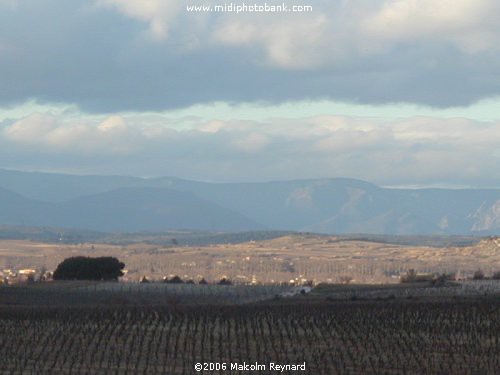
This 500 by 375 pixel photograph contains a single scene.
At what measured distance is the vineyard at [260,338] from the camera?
39812 mm

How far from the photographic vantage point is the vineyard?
131 feet

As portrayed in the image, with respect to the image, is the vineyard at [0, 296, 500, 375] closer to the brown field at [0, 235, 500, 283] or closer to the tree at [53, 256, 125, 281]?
the tree at [53, 256, 125, 281]

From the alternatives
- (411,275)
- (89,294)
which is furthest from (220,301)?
(411,275)

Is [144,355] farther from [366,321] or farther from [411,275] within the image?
[411,275]

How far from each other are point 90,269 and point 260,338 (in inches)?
2180

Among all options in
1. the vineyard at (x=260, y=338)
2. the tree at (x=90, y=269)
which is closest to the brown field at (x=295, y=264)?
the tree at (x=90, y=269)

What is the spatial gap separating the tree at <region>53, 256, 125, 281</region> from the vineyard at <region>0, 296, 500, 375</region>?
3674cm

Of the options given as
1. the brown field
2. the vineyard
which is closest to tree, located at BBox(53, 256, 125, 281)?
the vineyard

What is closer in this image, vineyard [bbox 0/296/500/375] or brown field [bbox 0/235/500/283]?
vineyard [bbox 0/296/500/375]

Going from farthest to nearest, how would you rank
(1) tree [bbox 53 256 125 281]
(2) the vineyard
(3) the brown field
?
(3) the brown field
(1) tree [bbox 53 256 125 281]
(2) the vineyard

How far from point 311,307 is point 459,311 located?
799 centimetres

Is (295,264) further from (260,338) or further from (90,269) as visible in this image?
(260,338)

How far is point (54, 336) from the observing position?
48.8 meters

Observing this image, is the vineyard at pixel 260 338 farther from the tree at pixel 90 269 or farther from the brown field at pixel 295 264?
the brown field at pixel 295 264
